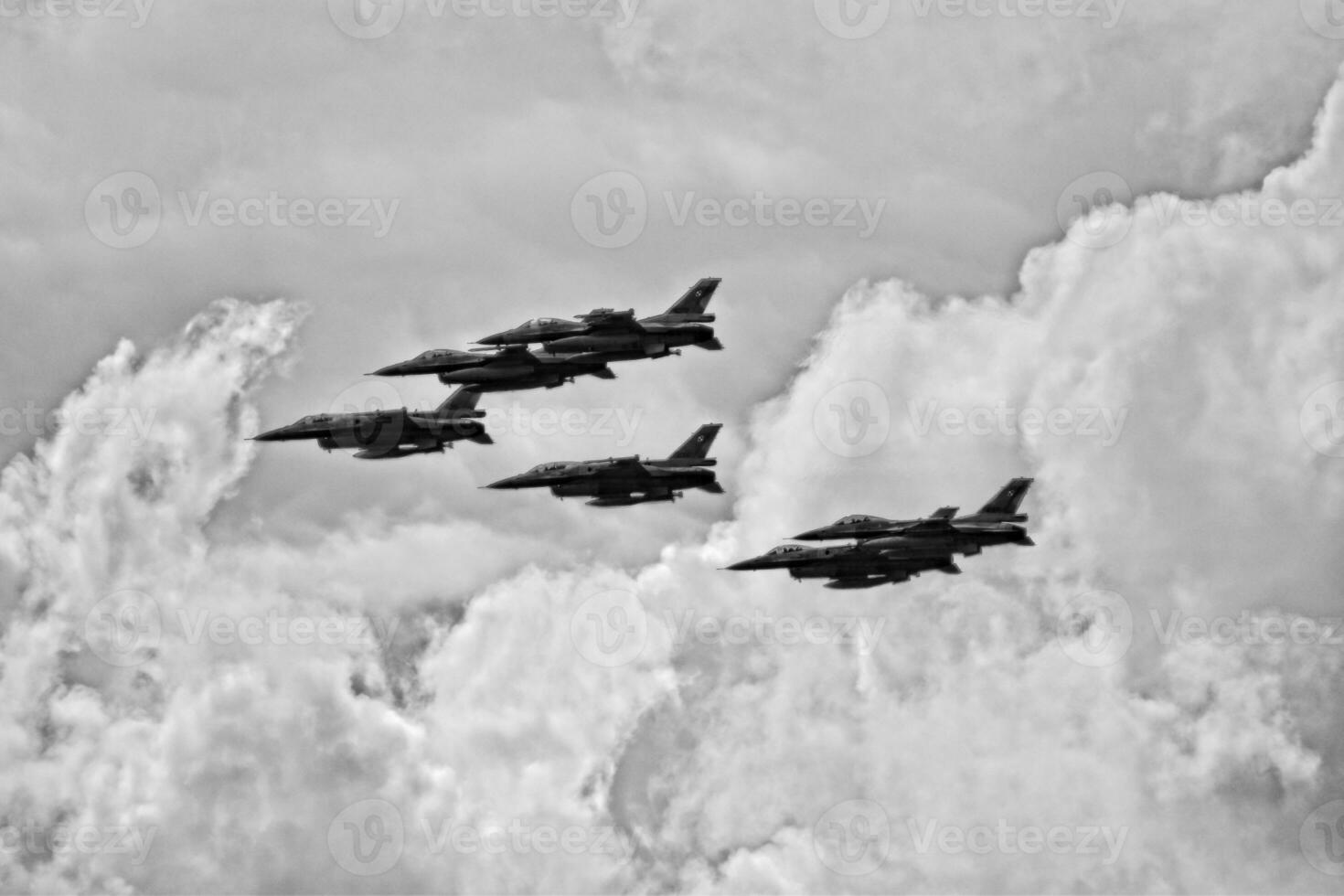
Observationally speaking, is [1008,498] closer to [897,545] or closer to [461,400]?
[897,545]

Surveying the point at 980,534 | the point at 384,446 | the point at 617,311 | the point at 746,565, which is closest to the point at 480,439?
the point at 384,446

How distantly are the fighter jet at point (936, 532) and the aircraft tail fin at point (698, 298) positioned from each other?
79.8 ft

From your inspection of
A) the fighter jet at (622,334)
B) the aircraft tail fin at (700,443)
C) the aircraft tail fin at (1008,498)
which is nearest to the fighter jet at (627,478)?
the aircraft tail fin at (700,443)

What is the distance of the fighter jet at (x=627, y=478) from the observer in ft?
529

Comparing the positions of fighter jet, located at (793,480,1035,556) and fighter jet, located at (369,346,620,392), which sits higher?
fighter jet, located at (369,346,620,392)

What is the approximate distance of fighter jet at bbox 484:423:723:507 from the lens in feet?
529

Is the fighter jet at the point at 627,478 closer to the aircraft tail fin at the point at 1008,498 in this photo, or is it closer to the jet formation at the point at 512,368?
the jet formation at the point at 512,368

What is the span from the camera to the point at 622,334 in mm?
150375

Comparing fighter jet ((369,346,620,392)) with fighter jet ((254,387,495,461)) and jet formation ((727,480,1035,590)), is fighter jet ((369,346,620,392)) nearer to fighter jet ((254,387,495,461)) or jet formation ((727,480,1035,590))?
fighter jet ((254,387,495,461))

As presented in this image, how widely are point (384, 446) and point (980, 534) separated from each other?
51.3m

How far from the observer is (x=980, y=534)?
→ 165375mm

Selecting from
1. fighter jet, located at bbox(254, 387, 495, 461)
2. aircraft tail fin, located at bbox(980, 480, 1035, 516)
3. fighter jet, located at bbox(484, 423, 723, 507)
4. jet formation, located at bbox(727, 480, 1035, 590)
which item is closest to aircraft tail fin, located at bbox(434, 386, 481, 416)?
fighter jet, located at bbox(254, 387, 495, 461)

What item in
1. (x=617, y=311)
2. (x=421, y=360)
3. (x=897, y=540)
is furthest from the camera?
(x=897, y=540)

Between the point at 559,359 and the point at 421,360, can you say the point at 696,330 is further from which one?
Answer: the point at 421,360
